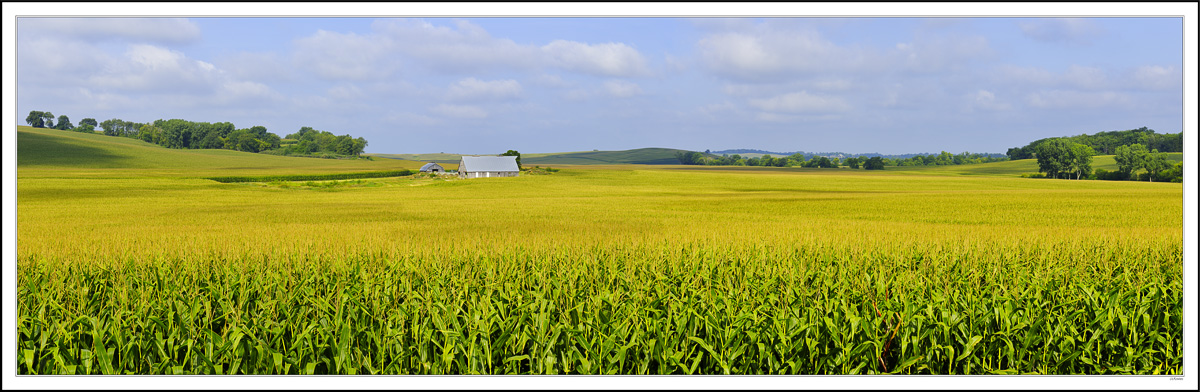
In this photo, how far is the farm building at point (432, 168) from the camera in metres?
58.1

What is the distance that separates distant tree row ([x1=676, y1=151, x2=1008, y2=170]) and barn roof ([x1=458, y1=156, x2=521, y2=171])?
1237 inches

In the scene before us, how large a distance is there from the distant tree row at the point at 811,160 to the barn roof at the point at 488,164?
103ft

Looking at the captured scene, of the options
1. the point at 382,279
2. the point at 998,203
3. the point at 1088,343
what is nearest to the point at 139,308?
the point at 382,279

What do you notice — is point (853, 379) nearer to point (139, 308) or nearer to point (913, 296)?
point (913, 296)

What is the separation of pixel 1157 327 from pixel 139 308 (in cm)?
880

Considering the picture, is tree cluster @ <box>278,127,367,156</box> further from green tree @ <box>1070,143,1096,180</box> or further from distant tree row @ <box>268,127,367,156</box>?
green tree @ <box>1070,143,1096,180</box>

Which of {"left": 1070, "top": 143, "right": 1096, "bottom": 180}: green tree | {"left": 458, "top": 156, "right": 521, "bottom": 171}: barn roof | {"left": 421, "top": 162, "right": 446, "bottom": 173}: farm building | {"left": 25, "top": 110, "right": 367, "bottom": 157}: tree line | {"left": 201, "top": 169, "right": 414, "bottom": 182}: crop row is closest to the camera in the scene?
{"left": 25, "top": 110, "right": 367, "bottom": 157}: tree line

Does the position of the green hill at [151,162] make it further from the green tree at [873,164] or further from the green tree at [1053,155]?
the green tree at [873,164]

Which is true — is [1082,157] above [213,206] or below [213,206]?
above

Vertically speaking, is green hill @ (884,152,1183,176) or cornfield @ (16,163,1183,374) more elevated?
green hill @ (884,152,1183,176)

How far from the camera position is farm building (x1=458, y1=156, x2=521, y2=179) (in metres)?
59.2

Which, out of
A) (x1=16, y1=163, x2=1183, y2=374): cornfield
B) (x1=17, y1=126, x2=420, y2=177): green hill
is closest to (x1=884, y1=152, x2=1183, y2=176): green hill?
(x1=16, y1=163, x2=1183, y2=374): cornfield

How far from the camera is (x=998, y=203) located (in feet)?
100
